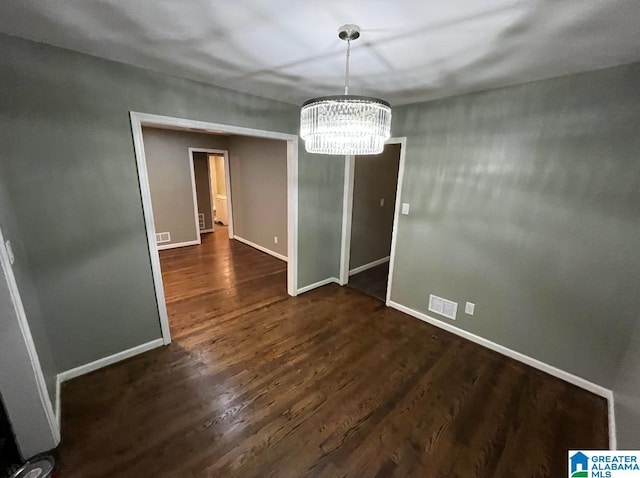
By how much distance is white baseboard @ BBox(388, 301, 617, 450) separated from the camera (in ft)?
5.86

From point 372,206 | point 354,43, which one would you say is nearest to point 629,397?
point 354,43

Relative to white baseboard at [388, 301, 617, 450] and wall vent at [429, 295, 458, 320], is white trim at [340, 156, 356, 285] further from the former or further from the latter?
wall vent at [429, 295, 458, 320]

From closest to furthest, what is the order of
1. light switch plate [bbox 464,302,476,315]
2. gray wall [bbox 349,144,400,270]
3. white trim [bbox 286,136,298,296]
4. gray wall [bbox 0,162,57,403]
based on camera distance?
gray wall [bbox 0,162,57,403] → light switch plate [bbox 464,302,476,315] → white trim [bbox 286,136,298,296] → gray wall [bbox 349,144,400,270]

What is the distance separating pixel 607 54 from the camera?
4.93 feet

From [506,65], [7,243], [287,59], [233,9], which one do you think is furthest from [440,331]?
[7,243]

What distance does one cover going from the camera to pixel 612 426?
5.54 ft

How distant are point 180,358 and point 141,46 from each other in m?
2.28

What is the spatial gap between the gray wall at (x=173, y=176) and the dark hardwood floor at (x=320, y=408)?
9.83 ft

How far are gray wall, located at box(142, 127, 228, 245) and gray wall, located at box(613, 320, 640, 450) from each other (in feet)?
19.8

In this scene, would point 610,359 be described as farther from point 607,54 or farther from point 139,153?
point 139,153

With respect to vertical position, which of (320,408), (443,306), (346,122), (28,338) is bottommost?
(320,408)

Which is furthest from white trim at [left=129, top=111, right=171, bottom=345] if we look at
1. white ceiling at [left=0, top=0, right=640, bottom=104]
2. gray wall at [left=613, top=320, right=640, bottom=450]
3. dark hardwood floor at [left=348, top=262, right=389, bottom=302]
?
gray wall at [left=613, top=320, right=640, bottom=450]

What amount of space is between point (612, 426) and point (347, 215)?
288 cm

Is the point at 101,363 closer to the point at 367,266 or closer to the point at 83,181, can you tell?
the point at 83,181
